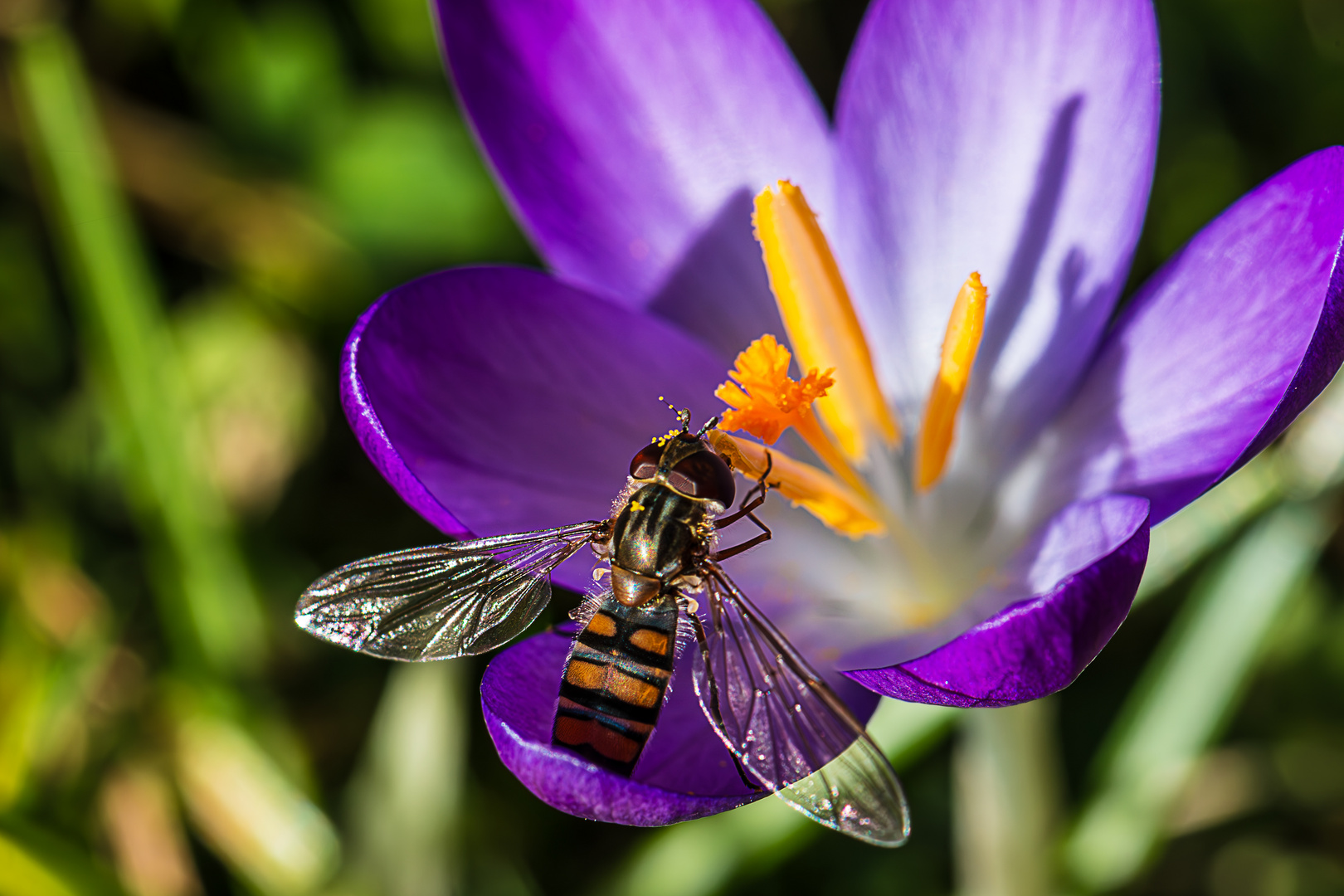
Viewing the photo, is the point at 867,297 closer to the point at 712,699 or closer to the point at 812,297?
the point at 812,297

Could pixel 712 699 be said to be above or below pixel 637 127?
below

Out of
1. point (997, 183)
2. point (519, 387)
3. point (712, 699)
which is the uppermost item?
point (997, 183)

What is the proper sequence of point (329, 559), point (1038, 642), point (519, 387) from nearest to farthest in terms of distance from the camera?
point (1038, 642) < point (519, 387) < point (329, 559)

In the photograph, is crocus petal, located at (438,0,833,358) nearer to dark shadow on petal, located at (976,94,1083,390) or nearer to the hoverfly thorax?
dark shadow on petal, located at (976,94,1083,390)

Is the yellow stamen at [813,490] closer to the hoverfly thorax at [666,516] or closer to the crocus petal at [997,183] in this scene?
the hoverfly thorax at [666,516]

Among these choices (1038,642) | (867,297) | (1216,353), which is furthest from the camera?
(867,297)

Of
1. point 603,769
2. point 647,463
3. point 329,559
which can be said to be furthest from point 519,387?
point 329,559

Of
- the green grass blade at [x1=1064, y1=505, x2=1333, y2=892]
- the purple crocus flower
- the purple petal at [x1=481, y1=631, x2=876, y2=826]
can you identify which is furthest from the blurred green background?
the purple petal at [x1=481, y1=631, x2=876, y2=826]
